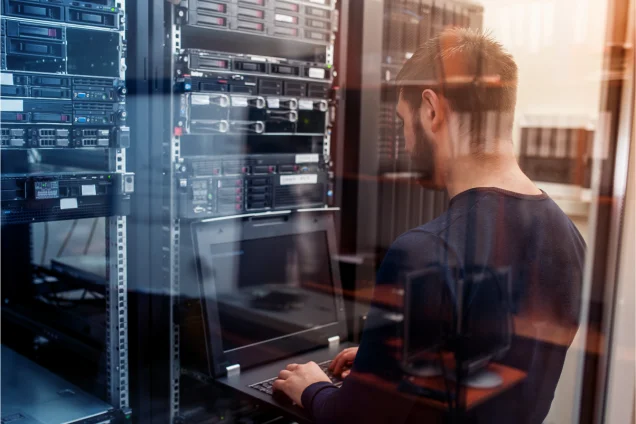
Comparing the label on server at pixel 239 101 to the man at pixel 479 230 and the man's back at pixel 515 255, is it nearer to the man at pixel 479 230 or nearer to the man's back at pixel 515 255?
the man at pixel 479 230

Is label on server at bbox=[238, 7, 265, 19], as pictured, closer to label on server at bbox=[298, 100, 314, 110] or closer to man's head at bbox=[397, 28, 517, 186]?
label on server at bbox=[298, 100, 314, 110]

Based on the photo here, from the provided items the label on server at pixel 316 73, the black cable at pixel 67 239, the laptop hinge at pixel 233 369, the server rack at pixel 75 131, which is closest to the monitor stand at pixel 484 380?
the laptop hinge at pixel 233 369

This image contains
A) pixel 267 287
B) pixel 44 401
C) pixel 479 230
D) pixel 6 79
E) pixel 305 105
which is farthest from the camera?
pixel 305 105

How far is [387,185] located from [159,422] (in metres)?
1.07

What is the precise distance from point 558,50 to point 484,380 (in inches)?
29.3

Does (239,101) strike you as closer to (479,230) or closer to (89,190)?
(89,190)

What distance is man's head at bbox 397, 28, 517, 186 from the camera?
1289 millimetres

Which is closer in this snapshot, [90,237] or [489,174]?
[489,174]

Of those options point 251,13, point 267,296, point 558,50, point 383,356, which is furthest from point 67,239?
point 558,50

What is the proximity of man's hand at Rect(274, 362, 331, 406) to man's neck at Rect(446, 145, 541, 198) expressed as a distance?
55 cm

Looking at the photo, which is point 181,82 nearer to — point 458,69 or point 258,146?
point 258,146

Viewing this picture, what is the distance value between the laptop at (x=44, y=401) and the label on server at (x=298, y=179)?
787mm

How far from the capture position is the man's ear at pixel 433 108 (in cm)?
130

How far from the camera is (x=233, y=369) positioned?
1779mm
